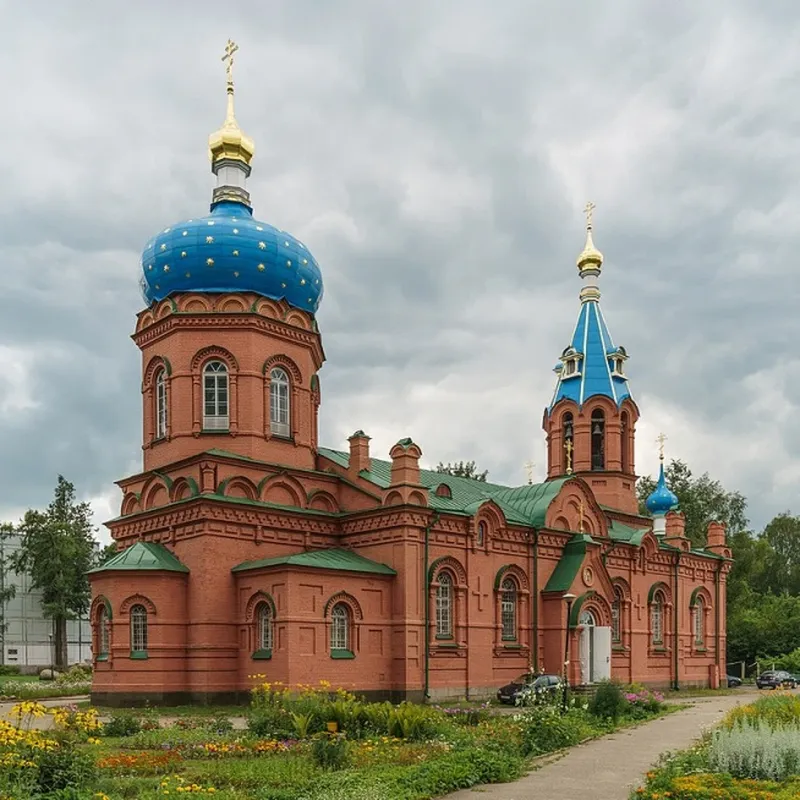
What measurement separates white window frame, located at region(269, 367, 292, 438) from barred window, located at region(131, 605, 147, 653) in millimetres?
5676

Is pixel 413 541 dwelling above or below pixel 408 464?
below

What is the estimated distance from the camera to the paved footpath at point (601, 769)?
35.2ft

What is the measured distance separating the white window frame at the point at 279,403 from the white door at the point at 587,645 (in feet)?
33.0

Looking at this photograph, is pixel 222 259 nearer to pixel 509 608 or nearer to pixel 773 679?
pixel 509 608

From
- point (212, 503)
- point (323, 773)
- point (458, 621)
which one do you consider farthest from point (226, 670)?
point (323, 773)

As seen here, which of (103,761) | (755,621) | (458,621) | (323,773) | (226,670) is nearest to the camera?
(323,773)

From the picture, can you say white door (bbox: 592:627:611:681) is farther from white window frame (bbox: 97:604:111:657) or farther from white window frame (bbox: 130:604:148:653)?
white window frame (bbox: 97:604:111:657)

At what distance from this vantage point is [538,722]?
14.5 metres

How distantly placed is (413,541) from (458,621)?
105 inches

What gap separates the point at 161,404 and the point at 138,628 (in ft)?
20.3

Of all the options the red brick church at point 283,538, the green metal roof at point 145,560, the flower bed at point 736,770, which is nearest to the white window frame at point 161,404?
the red brick church at point 283,538

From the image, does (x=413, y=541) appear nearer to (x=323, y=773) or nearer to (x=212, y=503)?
(x=212, y=503)

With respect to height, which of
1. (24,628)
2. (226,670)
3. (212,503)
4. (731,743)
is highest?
(212,503)

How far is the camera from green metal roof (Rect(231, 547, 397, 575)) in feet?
75.2
